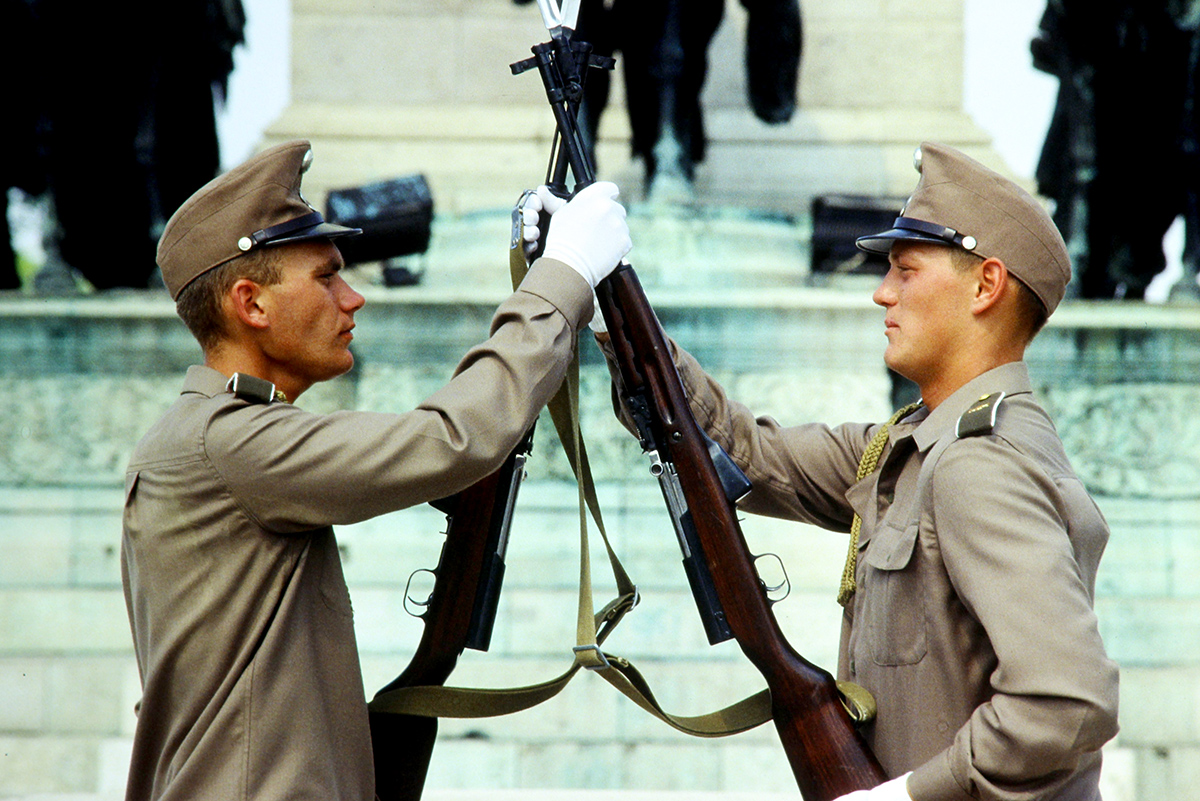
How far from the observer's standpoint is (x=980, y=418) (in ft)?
7.98

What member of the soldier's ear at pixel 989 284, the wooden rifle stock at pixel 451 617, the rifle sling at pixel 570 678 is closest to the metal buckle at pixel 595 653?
the rifle sling at pixel 570 678

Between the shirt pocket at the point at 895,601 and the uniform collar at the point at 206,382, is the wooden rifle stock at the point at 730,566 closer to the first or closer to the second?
the shirt pocket at the point at 895,601

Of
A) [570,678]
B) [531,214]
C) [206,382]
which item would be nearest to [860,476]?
[570,678]

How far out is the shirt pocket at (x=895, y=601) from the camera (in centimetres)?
251

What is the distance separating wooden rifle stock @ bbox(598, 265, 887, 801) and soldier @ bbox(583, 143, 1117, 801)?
8 centimetres

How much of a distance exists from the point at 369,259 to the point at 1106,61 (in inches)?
209

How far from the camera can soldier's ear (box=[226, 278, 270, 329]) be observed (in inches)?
106

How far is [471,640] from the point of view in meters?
2.81

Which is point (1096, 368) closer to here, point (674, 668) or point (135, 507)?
point (674, 668)

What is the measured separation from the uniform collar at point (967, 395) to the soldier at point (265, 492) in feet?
2.35

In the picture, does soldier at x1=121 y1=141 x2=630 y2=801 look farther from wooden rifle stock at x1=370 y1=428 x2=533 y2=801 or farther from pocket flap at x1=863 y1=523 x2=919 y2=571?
pocket flap at x1=863 y1=523 x2=919 y2=571

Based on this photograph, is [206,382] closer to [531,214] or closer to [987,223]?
[531,214]

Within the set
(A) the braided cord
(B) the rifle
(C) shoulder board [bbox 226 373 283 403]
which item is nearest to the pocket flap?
(A) the braided cord

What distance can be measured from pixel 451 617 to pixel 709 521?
1.90ft
